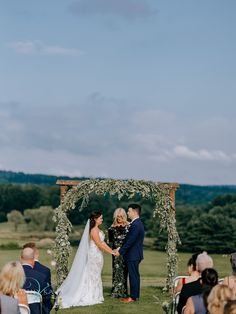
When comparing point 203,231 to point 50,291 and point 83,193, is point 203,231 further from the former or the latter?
point 50,291

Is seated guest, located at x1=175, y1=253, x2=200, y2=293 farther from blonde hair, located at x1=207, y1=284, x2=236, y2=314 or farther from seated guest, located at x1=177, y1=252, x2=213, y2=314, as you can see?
blonde hair, located at x1=207, y1=284, x2=236, y2=314

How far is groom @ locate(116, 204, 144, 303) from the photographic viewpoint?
16.2 metres

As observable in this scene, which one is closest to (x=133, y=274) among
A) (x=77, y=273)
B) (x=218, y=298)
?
(x=77, y=273)

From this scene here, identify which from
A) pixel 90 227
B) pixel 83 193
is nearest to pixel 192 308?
pixel 90 227

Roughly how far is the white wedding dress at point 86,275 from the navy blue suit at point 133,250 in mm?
597

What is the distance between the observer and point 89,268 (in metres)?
16.6

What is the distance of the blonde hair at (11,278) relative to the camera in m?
8.23

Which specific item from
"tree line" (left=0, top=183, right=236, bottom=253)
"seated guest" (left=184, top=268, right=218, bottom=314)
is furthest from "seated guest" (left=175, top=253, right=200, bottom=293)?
"tree line" (left=0, top=183, right=236, bottom=253)

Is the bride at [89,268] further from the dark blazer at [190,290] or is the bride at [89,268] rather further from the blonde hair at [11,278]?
the blonde hair at [11,278]

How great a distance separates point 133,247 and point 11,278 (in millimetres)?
8317

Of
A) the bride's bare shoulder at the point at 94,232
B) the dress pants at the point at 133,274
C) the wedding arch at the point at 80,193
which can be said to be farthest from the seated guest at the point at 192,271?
the wedding arch at the point at 80,193

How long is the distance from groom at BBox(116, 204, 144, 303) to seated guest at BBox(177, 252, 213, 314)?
260 inches

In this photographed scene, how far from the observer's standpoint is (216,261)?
39312 mm

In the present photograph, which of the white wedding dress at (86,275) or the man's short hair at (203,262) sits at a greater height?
the man's short hair at (203,262)
